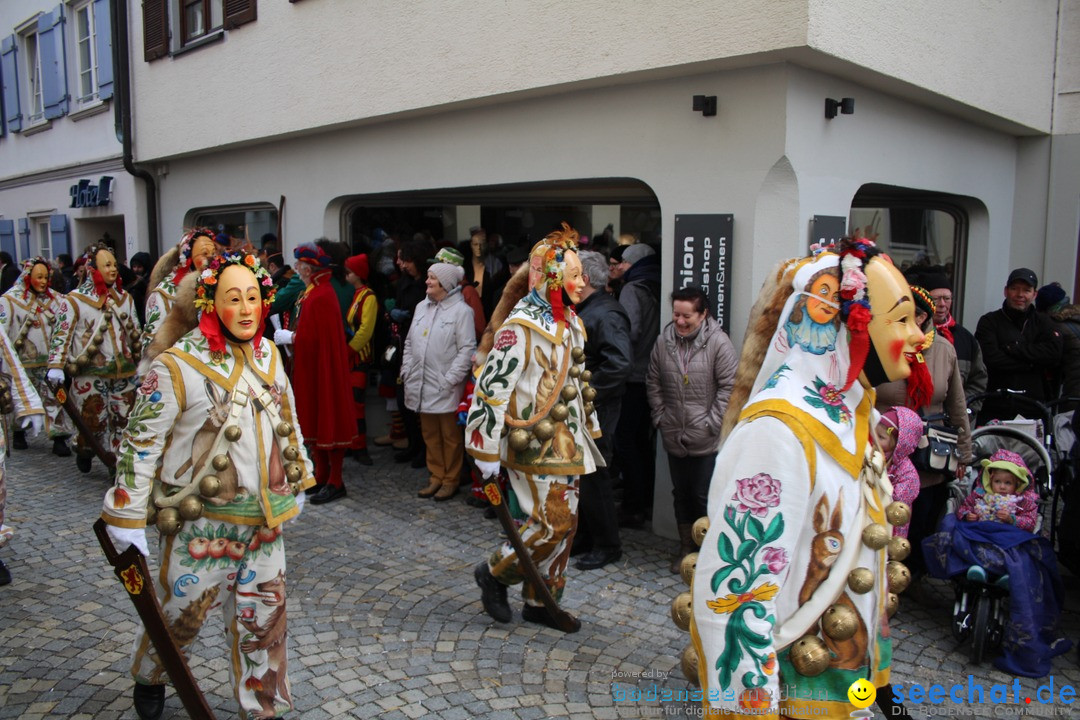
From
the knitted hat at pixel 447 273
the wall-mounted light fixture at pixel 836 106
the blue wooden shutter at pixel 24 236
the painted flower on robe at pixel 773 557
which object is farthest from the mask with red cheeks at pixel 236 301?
the blue wooden shutter at pixel 24 236

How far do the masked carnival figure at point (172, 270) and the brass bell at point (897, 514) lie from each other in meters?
4.61

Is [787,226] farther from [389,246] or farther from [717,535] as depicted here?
[389,246]

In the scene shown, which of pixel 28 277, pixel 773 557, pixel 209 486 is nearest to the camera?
pixel 773 557

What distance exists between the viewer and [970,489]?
4711 mm

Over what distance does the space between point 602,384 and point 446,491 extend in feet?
7.06

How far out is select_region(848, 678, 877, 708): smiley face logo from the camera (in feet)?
7.46

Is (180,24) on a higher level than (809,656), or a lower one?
higher

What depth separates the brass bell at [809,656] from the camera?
Result: 2.20m

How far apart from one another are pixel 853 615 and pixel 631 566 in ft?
10.8

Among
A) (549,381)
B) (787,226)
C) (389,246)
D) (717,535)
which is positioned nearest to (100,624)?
(549,381)

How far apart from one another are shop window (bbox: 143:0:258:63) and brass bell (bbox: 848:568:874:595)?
387 inches

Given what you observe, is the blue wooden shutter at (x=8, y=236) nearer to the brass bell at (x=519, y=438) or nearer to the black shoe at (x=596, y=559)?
the black shoe at (x=596, y=559)

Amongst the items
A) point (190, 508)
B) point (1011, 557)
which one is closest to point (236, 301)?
point (190, 508)

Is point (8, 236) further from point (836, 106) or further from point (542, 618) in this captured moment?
point (836, 106)
